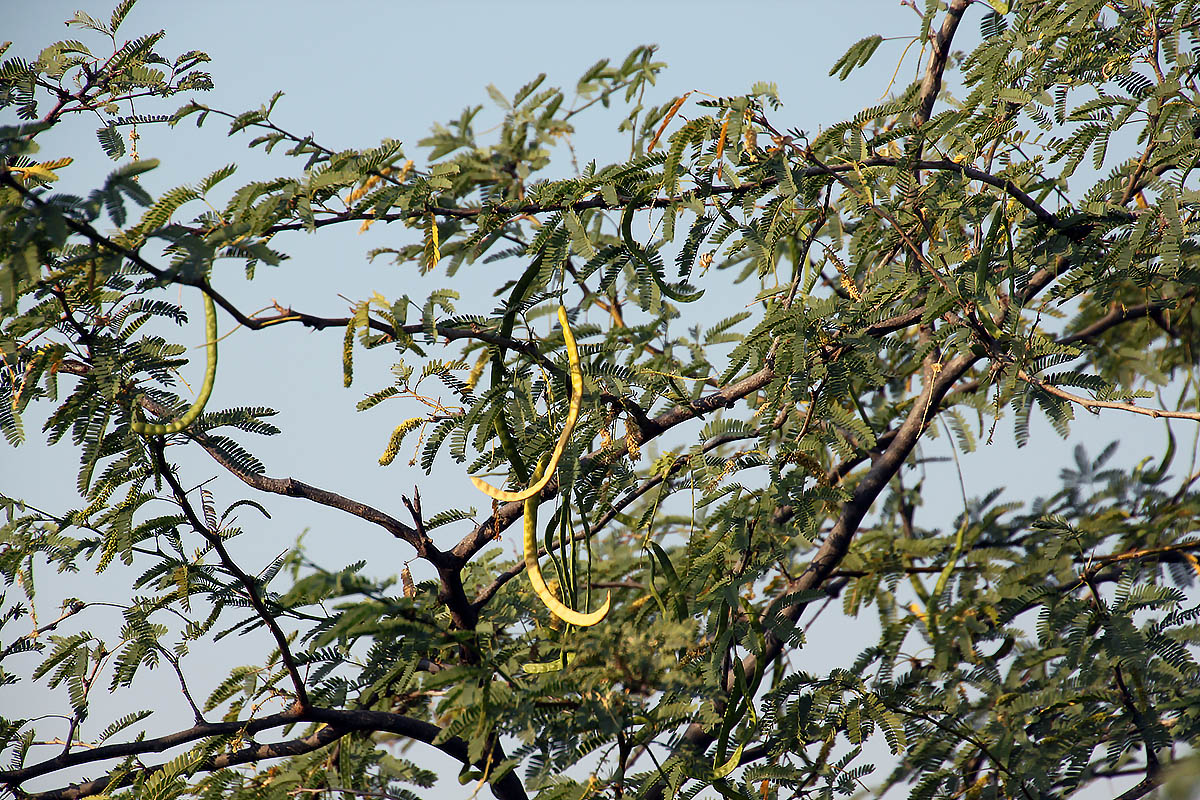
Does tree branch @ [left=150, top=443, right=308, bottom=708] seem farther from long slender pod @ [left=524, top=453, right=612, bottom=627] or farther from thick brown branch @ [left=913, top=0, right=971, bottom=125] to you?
thick brown branch @ [left=913, top=0, right=971, bottom=125]

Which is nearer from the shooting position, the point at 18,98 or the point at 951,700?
the point at 18,98

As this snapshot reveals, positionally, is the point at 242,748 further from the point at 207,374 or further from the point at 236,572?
the point at 207,374

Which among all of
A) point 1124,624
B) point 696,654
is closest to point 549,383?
point 696,654

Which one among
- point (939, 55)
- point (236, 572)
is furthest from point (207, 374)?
point (939, 55)

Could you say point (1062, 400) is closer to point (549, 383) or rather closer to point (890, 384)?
point (549, 383)

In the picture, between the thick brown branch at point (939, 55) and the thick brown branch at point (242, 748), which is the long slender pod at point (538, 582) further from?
the thick brown branch at point (939, 55)

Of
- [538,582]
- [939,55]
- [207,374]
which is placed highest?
[939,55]

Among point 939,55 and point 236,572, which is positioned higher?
point 939,55

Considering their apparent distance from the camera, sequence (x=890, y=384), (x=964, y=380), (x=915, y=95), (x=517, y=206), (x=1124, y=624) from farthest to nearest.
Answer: (x=890, y=384) < (x=964, y=380) < (x=915, y=95) < (x=1124, y=624) < (x=517, y=206)

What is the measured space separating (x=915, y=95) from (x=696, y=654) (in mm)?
2280

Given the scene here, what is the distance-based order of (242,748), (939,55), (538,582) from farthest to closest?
1. (939,55)
2. (242,748)
3. (538,582)

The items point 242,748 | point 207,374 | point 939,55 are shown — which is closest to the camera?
point 207,374

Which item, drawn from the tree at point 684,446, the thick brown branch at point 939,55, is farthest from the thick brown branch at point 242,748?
the thick brown branch at point 939,55

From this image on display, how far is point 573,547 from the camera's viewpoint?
269 cm
